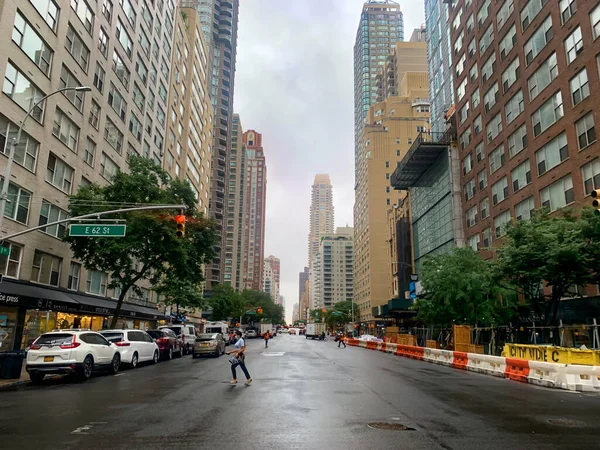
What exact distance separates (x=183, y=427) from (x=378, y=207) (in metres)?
114

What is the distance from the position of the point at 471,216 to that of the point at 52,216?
1448 inches

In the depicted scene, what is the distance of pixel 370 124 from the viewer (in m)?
→ 126

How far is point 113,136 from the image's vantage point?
41344 mm

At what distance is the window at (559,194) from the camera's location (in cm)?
3094

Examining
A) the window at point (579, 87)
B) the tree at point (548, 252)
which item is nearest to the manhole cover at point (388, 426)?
the tree at point (548, 252)

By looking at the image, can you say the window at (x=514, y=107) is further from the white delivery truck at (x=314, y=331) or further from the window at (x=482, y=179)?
the white delivery truck at (x=314, y=331)

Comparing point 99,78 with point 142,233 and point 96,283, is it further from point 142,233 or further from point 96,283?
point 142,233

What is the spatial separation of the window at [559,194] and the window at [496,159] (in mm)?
7828

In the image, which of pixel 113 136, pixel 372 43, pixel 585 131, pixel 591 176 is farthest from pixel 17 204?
pixel 372 43

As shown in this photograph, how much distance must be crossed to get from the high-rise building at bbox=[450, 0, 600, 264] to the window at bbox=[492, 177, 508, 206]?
0.09 meters

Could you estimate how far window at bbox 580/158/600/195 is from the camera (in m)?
28.1

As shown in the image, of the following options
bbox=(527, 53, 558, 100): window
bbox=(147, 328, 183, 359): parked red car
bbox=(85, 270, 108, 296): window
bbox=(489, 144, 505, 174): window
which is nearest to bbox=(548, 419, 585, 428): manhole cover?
bbox=(147, 328, 183, 359): parked red car

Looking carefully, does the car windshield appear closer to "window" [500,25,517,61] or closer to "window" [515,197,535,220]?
"window" [515,197,535,220]

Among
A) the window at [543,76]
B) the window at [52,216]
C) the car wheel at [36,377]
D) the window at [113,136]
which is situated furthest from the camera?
the window at [113,136]
